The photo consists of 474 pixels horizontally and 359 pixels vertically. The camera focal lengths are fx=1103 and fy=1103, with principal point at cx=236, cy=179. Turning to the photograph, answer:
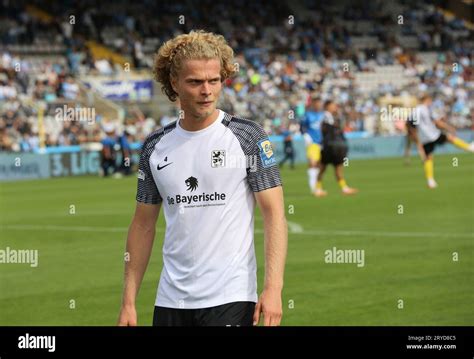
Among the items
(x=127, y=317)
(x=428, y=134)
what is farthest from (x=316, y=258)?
(x=428, y=134)

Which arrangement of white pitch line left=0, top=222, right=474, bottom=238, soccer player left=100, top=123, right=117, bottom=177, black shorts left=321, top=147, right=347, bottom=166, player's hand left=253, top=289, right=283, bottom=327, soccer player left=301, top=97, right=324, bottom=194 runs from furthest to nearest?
soccer player left=100, top=123, right=117, bottom=177, soccer player left=301, top=97, right=324, bottom=194, black shorts left=321, top=147, right=347, bottom=166, white pitch line left=0, top=222, right=474, bottom=238, player's hand left=253, top=289, right=283, bottom=327

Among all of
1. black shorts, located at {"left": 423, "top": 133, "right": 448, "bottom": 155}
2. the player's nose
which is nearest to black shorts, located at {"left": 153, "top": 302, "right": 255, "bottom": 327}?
the player's nose

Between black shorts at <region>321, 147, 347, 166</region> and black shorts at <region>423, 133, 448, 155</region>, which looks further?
black shorts at <region>423, 133, 448, 155</region>

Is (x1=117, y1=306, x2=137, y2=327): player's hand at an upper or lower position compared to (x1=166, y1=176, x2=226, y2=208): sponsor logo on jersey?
lower

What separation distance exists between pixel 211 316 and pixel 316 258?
9666 mm

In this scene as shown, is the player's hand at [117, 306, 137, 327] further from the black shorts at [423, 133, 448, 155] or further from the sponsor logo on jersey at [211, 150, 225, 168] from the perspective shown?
the black shorts at [423, 133, 448, 155]

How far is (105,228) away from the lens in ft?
64.0

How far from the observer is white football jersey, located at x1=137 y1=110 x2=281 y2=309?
5.43m

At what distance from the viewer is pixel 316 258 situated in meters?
15.0

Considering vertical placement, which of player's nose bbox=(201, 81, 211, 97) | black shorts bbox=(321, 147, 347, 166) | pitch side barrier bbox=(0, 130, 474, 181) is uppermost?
player's nose bbox=(201, 81, 211, 97)

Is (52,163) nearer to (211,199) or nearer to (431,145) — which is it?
(431,145)

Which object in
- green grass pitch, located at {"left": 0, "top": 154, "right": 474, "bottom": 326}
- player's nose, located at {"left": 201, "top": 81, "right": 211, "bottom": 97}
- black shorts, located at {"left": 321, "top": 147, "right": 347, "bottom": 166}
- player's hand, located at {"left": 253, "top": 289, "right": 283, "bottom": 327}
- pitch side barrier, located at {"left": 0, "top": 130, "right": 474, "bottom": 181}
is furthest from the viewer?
pitch side barrier, located at {"left": 0, "top": 130, "right": 474, "bottom": 181}

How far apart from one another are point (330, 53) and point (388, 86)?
3.24 meters

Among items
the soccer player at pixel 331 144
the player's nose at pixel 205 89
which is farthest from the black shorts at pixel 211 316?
the soccer player at pixel 331 144
